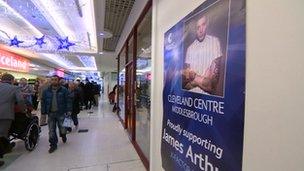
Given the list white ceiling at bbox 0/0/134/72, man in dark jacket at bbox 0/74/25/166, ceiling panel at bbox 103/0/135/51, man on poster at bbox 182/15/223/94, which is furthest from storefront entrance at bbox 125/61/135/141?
man on poster at bbox 182/15/223/94

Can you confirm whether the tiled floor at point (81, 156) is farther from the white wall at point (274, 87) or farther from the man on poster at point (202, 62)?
the white wall at point (274, 87)

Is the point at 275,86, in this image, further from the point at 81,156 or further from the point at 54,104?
the point at 54,104

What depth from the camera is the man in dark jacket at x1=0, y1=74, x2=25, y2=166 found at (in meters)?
3.59

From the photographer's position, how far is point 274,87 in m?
1.11

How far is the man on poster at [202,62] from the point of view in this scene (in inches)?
62.9

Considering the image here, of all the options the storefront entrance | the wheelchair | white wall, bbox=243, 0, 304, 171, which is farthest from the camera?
the storefront entrance

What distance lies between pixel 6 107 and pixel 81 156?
143cm

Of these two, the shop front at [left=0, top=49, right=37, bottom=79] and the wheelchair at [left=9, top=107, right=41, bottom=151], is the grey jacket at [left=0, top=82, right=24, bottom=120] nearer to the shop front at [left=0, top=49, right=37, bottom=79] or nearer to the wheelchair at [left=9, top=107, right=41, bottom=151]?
the wheelchair at [left=9, top=107, right=41, bottom=151]

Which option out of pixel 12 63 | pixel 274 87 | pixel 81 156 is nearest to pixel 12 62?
pixel 12 63

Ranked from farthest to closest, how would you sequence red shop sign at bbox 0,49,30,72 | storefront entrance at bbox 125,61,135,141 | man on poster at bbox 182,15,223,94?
red shop sign at bbox 0,49,30,72 → storefront entrance at bbox 125,61,135,141 → man on poster at bbox 182,15,223,94

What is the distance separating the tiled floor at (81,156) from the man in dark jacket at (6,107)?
34cm

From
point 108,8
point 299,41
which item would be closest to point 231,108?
point 299,41

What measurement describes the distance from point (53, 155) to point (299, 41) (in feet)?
13.9

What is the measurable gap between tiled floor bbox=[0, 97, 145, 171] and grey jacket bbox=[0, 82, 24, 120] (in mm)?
795
